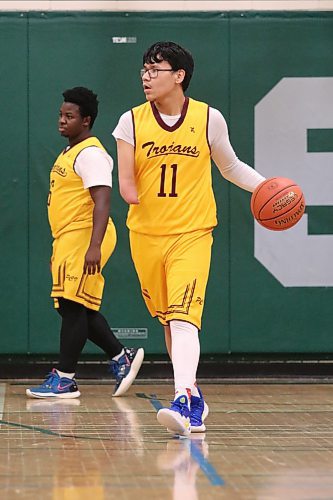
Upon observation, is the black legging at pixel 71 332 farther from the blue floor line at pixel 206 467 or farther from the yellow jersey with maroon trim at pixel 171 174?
the blue floor line at pixel 206 467

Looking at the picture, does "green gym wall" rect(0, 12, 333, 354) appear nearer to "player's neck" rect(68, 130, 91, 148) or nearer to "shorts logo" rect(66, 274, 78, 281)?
"player's neck" rect(68, 130, 91, 148)

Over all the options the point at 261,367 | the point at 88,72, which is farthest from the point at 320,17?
the point at 261,367

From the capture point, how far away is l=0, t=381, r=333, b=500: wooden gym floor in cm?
438

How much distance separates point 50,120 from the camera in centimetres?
873

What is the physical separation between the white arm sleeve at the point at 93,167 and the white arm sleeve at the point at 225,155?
1357 millimetres

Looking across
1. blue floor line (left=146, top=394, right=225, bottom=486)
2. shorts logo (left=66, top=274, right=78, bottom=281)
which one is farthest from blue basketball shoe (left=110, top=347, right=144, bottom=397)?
blue floor line (left=146, top=394, right=225, bottom=486)

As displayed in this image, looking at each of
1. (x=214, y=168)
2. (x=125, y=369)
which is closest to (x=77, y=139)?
(x=214, y=168)

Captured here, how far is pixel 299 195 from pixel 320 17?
10.2 feet

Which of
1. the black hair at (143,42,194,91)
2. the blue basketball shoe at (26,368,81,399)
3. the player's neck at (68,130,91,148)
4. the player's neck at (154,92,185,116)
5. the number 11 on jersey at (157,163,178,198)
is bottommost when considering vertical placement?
the blue basketball shoe at (26,368,81,399)

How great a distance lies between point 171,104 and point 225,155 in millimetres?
390

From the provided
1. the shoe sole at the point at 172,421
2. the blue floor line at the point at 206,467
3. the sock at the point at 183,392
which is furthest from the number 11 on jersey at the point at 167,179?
the blue floor line at the point at 206,467

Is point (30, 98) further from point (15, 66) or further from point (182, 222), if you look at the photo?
point (182, 222)

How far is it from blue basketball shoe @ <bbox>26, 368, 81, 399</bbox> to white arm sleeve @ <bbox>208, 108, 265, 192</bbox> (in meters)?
2.06

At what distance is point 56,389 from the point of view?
7574 millimetres
